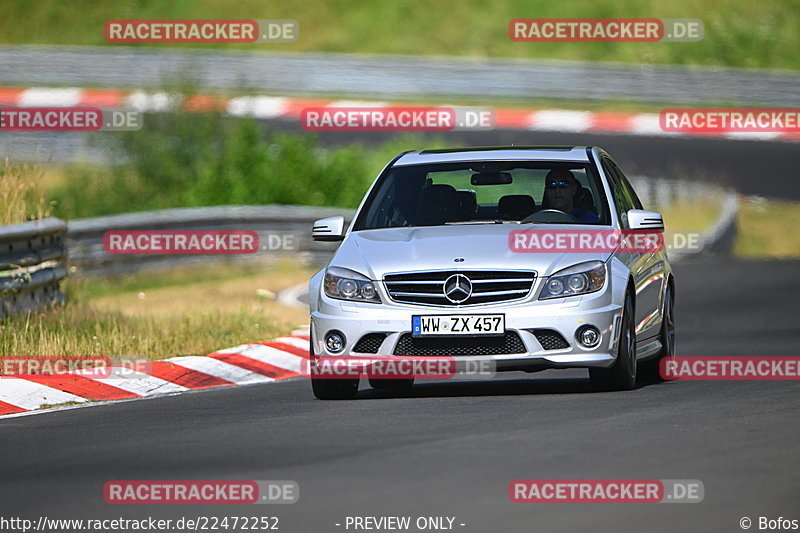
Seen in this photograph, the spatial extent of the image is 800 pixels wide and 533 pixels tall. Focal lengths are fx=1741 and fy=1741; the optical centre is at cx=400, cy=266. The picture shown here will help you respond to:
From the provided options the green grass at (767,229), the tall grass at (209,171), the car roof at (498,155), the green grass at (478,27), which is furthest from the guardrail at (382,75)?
the car roof at (498,155)

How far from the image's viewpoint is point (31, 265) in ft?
47.3

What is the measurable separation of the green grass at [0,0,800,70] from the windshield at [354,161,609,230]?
33.2 m

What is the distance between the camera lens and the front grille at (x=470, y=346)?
417 inches

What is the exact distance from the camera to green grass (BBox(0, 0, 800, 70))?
148 feet

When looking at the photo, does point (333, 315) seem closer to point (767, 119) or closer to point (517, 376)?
point (517, 376)

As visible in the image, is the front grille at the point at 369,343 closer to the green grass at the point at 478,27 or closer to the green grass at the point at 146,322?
the green grass at the point at 146,322

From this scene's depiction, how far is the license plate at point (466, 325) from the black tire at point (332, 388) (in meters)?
0.83

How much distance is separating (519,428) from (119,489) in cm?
244

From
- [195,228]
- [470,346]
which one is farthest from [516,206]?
[195,228]

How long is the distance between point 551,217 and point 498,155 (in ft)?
2.70

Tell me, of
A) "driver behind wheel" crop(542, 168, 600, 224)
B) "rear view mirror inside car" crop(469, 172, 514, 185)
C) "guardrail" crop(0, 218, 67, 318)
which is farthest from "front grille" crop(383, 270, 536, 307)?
"guardrail" crop(0, 218, 67, 318)

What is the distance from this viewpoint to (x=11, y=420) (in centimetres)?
1048

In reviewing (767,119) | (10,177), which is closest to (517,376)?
(10,177)

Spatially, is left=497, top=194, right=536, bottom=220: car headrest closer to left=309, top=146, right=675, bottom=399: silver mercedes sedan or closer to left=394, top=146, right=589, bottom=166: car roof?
left=309, top=146, right=675, bottom=399: silver mercedes sedan
